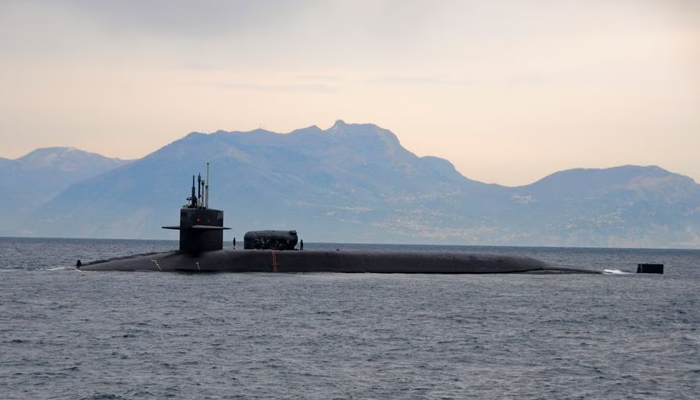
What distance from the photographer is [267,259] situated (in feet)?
287

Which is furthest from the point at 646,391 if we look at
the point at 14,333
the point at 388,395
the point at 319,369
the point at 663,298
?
the point at 663,298

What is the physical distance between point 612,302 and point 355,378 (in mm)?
38633

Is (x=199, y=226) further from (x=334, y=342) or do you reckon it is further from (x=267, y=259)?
A: (x=334, y=342)

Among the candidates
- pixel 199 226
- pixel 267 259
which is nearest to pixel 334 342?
pixel 199 226

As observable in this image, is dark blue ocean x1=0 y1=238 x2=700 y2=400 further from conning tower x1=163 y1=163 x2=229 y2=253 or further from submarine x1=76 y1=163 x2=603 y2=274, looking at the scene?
submarine x1=76 y1=163 x2=603 y2=274

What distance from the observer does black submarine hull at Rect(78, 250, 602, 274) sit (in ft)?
274

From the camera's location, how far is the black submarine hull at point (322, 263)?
83500mm

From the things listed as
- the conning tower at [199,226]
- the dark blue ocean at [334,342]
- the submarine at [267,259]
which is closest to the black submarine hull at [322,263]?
the submarine at [267,259]

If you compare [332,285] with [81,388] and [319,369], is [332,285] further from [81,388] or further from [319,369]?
[81,388]

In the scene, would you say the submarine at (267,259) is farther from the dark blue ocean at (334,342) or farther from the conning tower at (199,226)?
the dark blue ocean at (334,342)

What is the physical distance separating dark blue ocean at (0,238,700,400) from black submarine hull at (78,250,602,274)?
5372mm

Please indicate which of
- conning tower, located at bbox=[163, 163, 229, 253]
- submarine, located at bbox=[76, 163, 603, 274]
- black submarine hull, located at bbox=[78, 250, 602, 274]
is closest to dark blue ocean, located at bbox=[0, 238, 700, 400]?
conning tower, located at bbox=[163, 163, 229, 253]

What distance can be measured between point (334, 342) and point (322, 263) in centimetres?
4336

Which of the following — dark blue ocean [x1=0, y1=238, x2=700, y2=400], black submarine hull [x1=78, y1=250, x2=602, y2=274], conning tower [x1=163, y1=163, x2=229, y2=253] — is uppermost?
conning tower [x1=163, y1=163, x2=229, y2=253]
